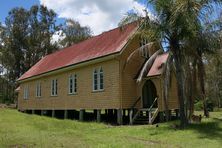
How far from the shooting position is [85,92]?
2703cm

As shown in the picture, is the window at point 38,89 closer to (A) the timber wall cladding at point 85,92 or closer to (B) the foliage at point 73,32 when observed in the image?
(A) the timber wall cladding at point 85,92

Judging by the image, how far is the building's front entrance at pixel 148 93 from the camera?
1012 inches

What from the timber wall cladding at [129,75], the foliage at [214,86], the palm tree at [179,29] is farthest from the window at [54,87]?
the foliage at [214,86]

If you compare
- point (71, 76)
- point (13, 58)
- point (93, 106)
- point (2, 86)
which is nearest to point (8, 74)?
point (13, 58)

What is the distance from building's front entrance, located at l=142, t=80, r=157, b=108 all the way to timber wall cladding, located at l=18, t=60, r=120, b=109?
2.99 meters

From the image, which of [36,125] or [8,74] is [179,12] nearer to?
[36,125]

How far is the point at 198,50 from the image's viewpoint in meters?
19.6

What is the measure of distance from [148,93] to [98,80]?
411 centimetres

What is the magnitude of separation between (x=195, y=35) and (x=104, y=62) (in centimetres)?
897

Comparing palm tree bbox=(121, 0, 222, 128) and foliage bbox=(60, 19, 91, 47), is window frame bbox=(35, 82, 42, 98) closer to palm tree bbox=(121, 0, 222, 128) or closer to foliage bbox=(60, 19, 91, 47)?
palm tree bbox=(121, 0, 222, 128)

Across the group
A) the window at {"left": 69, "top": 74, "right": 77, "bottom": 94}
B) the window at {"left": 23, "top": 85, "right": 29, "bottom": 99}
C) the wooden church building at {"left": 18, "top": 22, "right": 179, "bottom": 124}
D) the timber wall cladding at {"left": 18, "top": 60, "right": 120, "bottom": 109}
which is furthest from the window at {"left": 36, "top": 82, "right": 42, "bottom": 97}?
the window at {"left": 69, "top": 74, "right": 77, "bottom": 94}

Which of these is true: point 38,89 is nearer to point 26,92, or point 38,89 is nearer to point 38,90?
point 38,90

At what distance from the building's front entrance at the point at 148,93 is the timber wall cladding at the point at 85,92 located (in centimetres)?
299

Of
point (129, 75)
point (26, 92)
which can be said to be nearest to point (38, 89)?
point (26, 92)
